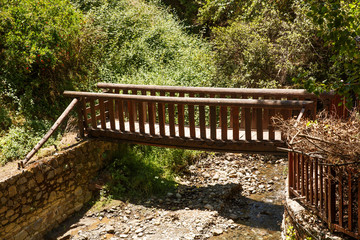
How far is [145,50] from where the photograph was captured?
505 inches

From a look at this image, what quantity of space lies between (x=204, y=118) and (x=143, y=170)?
2.27 m

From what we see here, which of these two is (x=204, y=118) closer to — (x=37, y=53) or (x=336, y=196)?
(x=336, y=196)

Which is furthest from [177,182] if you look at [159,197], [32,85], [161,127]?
[32,85]

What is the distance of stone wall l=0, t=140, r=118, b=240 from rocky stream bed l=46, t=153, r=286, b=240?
308 millimetres

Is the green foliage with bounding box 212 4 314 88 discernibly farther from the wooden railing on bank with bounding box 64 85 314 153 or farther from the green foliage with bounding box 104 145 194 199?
the green foliage with bounding box 104 145 194 199

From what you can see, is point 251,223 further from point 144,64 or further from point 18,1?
point 18,1

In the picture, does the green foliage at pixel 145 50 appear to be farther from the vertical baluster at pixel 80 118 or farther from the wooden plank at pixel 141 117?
the wooden plank at pixel 141 117

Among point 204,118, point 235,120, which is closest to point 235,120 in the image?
point 235,120

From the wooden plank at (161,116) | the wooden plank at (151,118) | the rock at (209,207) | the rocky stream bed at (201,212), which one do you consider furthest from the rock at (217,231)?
the wooden plank at (151,118)

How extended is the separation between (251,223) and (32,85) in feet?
21.0

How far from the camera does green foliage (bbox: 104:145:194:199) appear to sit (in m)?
8.84

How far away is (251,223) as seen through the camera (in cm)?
771

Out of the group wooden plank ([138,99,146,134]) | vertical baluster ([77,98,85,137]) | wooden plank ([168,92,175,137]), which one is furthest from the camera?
vertical baluster ([77,98,85,137])

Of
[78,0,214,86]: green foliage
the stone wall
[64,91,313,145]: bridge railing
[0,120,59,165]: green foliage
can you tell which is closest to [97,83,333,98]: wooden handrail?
[64,91,313,145]: bridge railing
